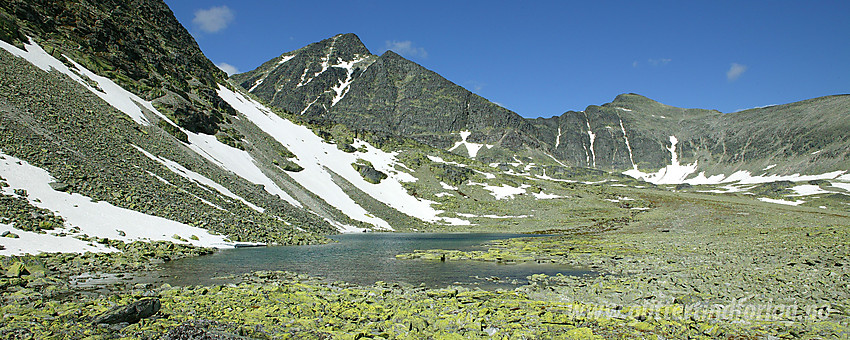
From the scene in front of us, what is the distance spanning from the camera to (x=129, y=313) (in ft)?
41.2

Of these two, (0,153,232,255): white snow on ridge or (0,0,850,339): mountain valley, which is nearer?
(0,0,850,339): mountain valley

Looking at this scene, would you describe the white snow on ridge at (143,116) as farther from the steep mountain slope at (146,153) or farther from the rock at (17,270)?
the rock at (17,270)

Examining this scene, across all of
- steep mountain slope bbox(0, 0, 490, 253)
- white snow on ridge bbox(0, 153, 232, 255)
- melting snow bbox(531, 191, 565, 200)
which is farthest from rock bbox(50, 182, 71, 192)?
melting snow bbox(531, 191, 565, 200)

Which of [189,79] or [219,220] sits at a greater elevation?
[189,79]

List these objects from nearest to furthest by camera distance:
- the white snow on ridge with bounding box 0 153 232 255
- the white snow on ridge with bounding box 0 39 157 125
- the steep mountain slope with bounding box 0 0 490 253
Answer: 1. the white snow on ridge with bounding box 0 153 232 255
2. the steep mountain slope with bounding box 0 0 490 253
3. the white snow on ridge with bounding box 0 39 157 125

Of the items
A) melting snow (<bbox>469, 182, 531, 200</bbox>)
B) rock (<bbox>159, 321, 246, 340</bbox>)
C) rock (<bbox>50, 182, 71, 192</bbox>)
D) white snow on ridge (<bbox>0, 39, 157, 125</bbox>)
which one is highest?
white snow on ridge (<bbox>0, 39, 157, 125</bbox>)

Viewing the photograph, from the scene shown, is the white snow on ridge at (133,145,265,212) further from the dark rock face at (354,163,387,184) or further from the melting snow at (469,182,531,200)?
the melting snow at (469,182,531,200)

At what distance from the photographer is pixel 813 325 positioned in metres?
12.3

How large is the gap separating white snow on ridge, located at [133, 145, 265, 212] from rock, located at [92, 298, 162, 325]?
36.5 m

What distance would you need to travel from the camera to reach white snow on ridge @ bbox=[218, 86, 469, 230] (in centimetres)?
7638

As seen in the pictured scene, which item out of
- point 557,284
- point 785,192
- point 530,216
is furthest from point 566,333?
point 785,192

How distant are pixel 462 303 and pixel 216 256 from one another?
860 inches

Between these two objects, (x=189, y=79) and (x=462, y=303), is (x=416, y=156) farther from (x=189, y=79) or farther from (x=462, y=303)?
(x=462, y=303)

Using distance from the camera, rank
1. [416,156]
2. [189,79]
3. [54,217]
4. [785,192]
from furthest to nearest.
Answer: [785,192], [416,156], [189,79], [54,217]
